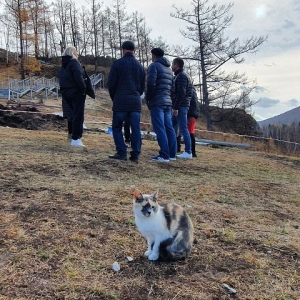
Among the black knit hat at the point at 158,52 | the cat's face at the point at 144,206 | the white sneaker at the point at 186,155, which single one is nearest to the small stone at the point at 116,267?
the cat's face at the point at 144,206

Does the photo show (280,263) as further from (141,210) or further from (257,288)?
(141,210)

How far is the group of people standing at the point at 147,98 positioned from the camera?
609cm

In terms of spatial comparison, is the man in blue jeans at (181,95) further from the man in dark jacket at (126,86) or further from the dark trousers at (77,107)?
the dark trousers at (77,107)

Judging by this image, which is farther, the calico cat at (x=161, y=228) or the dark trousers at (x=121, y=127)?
the dark trousers at (x=121, y=127)

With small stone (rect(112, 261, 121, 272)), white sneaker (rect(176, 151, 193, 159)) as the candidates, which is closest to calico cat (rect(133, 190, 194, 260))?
small stone (rect(112, 261, 121, 272))

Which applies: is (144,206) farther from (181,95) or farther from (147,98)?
(181,95)

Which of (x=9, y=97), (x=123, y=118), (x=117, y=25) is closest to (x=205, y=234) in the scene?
(x=123, y=118)

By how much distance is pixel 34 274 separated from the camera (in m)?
2.49

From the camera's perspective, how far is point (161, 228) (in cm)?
270

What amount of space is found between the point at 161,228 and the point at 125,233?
0.70m

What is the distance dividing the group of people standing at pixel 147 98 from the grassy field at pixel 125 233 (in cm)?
57

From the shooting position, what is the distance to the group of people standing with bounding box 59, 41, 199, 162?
20.0ft

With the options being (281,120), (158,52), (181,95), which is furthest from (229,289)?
(281,120)

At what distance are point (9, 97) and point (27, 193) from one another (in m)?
24.7
